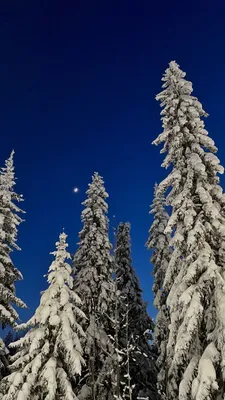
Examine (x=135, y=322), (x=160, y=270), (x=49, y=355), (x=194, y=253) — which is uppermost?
(x=160, y=270)

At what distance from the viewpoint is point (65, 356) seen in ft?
48.7

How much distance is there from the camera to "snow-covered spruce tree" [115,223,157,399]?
87.7 ft

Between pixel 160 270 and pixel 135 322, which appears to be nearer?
pixel 160 270

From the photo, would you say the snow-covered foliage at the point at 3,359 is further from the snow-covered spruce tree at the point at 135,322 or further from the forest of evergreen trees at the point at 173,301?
the snow-covered spruce tree at the point at 135,322

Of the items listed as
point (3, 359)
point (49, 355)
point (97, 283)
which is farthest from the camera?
point (97, 283)

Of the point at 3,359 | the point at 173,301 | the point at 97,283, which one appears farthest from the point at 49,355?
the point at 97,283

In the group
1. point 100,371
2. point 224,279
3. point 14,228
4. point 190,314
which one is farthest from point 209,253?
point 14,228

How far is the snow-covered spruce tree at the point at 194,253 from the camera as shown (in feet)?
38.8

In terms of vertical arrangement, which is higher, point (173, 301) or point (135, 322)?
point (135, 322)

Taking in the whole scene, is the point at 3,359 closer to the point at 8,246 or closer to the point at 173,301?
the point at 8,246

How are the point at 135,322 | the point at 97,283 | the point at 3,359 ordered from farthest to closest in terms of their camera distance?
the point at 135,322, the point at 97,283, the point at 3,359

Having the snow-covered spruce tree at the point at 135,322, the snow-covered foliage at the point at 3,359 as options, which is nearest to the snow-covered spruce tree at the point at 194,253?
the snow-covered foliage at the point at 3,359

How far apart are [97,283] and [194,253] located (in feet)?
41.2

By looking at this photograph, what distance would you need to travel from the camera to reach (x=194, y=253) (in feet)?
45.0
